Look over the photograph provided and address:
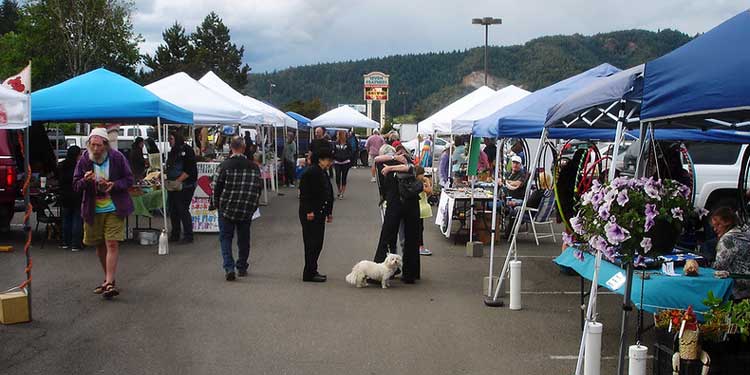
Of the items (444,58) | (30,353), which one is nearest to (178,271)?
(30,353)

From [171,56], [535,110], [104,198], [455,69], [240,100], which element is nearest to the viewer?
[104,198]

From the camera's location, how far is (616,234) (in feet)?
16.0

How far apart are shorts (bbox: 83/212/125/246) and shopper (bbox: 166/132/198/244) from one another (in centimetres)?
446

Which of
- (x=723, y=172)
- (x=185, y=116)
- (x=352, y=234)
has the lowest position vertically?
(x=352, y=234)

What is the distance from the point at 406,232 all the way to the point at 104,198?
3.69 m

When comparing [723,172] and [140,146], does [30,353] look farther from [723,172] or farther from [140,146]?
[723,172]

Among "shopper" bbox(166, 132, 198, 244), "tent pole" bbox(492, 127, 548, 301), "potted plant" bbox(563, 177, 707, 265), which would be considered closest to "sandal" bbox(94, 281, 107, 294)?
"shopper" bbox(166, 132, 198, 244)

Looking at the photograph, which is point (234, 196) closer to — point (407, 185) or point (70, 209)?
point (407, 185)

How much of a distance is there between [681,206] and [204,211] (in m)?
10.2

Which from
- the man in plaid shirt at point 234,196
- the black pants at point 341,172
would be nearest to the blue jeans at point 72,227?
the man in plaid shirt at point 234,196

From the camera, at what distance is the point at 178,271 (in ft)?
32.8

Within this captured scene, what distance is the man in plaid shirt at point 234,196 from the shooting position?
931cm

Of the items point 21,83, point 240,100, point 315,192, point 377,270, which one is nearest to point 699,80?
point 377,270

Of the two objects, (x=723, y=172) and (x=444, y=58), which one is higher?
(x=444, y=58)
